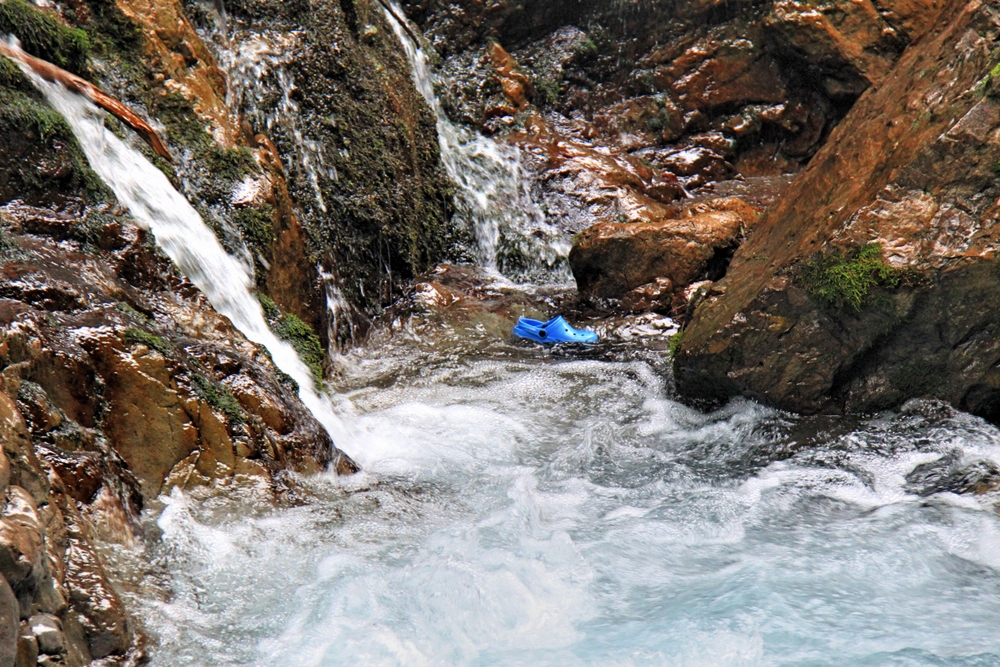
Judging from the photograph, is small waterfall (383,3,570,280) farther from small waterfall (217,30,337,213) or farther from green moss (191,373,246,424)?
green moss (191,373,246,424)

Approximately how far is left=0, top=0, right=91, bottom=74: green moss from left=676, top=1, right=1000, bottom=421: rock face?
4026 mm

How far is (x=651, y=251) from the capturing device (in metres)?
6.93

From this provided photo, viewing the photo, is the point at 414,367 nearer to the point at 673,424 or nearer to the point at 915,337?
the point at 673,424

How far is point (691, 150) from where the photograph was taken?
9594 mm

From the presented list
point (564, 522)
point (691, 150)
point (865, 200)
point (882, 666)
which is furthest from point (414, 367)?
point (691, 150)

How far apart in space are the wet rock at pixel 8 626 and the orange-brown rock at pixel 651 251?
546cm

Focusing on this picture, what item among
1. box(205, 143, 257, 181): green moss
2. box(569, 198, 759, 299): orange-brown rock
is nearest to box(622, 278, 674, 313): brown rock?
box(569, 198, 759, 299): orange-brown rock

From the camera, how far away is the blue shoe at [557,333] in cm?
641

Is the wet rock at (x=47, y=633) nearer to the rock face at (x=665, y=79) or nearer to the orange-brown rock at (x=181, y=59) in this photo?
the orange-brown rock at (x=181, y=59)

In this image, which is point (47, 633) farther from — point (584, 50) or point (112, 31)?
point (584, 50)


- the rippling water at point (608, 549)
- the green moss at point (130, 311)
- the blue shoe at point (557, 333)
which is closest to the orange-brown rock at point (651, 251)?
the blue shoe at point (557, 333)

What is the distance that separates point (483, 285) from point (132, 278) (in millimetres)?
3683

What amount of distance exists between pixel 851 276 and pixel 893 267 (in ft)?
0.65

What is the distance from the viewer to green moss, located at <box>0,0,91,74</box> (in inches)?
186
